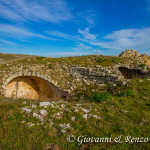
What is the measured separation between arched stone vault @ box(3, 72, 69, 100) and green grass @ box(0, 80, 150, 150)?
507cm

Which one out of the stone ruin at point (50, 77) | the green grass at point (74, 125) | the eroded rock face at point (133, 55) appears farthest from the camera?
the eroded rock face at point (133, 55)

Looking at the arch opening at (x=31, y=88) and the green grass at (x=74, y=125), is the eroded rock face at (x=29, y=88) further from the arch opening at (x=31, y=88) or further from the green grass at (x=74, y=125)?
the green grass at (x=74, y=125)

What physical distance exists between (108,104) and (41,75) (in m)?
6.63

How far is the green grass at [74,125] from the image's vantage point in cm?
276

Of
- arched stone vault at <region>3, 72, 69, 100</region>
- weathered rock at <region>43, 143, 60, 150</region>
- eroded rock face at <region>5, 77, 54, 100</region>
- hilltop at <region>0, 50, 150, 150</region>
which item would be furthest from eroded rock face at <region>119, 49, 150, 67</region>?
weathered rock at <region>43, 143, 60, 150</region>

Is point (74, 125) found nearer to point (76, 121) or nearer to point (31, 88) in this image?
point (76, 121)

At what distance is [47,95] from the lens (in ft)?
38.4

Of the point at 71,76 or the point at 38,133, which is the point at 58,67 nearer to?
the point at 71,76

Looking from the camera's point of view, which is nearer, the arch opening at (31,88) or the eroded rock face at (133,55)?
the arch opening at (31,88)

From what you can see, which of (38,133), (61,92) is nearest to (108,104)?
(38,133)

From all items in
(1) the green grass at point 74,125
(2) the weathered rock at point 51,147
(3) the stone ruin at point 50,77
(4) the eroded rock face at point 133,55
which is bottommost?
(2) the weathered rock at point 51,147

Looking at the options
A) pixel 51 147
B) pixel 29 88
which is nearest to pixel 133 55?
pixel 29 88

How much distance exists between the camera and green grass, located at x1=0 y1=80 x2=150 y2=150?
276cm

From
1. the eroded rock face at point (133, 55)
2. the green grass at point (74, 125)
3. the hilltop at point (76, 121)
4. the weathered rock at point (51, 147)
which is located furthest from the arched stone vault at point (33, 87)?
the eroded rock face at point (133, 55)
